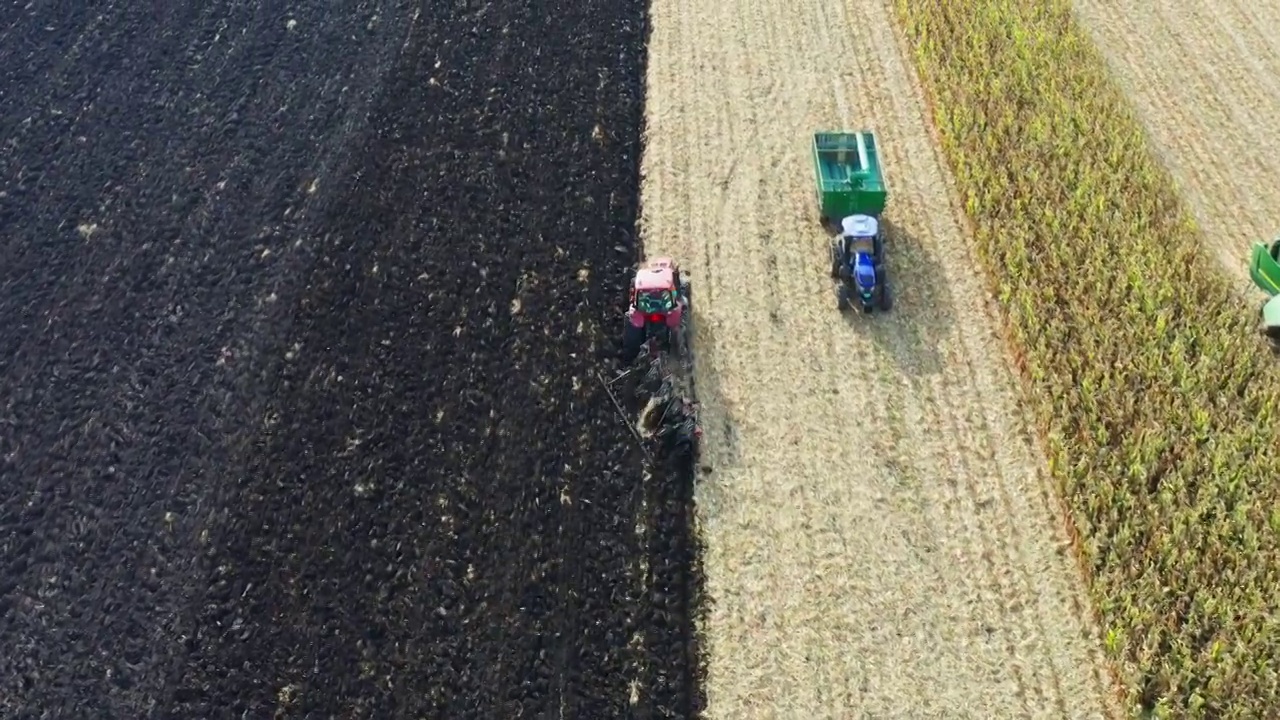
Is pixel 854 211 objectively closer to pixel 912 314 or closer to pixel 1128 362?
pixel 912 314

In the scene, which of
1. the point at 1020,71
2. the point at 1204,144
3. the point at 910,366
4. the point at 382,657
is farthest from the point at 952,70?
the point at 382,657

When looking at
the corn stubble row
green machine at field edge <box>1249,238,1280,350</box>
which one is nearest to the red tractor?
the corn stubble row

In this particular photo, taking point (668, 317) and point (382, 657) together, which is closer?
point (382, 657)

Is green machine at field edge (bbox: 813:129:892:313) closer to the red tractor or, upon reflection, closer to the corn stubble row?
the corn stubble row

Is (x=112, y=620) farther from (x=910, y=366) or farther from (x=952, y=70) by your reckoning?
(x=952, y=70)

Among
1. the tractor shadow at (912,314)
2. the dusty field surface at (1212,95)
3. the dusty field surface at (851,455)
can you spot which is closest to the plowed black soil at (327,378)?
the dusty field surface at (851,455)
